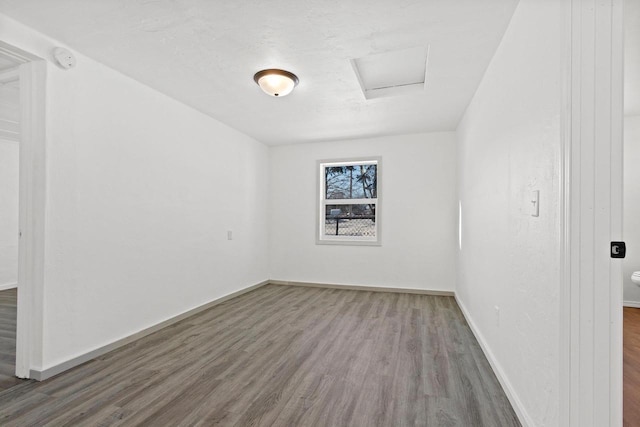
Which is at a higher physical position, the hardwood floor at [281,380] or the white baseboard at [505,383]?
the white baseboard at [505,383]

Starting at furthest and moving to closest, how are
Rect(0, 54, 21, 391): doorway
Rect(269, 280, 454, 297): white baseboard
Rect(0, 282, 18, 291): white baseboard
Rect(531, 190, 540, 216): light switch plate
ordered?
Rect(0, 282, 18, 291): white baseboard < Rect(269, 280, 454, 297): white baseboard < Rect(0, 54, 21, 391): doorway < Rect(531, 190, 540, 216): light switch plate

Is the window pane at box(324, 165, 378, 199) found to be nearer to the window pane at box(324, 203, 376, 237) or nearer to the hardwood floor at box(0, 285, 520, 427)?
the window pane at box(324, 203, 376, 237)

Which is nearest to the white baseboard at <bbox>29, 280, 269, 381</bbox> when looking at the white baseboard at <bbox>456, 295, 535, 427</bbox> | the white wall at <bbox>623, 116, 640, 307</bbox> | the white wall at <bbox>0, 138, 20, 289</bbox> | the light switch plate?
the white baseboard at <bbox>456, 295, 535, 427</bbox>

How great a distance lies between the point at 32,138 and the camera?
2088 mm

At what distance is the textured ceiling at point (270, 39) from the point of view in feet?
5.87

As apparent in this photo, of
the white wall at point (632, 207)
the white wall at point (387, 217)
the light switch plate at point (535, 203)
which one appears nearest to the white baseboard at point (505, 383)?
the light switch plate at point (535, 203)

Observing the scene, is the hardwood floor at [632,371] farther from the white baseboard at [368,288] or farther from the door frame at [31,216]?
the door frame at [31,216]

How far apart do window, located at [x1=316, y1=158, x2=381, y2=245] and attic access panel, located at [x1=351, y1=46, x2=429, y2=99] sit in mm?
1744

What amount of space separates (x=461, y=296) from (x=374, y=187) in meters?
2.11

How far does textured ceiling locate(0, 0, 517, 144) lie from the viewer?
179 cm

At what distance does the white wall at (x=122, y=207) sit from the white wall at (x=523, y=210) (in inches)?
121

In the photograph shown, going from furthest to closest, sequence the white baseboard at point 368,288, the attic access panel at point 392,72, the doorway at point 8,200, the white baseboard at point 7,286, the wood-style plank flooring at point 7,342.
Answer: the white baseboard at point 7,286 → the white baseboard at point 368,288 → the doorway at point 8,200 → the attic access panel at point 392,72 → the wood-style plank flooring at point 7,342

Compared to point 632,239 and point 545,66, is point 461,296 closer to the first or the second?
point 632,239

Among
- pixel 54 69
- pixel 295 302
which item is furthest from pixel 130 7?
pixel 295 302
